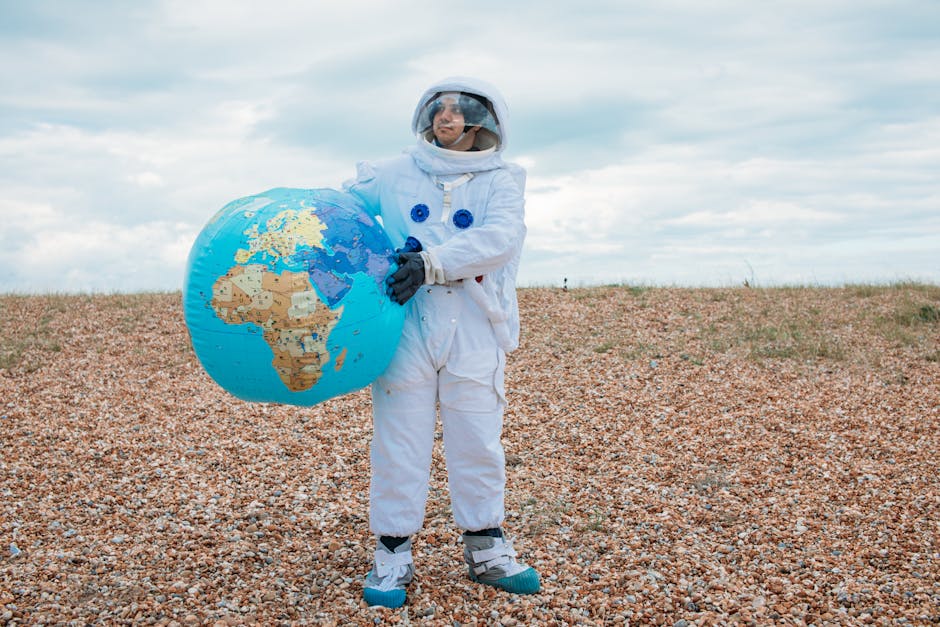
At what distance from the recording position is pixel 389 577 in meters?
4.26

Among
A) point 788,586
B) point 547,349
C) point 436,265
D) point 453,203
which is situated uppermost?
point 453,203

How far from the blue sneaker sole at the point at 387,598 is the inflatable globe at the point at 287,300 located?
113 cm

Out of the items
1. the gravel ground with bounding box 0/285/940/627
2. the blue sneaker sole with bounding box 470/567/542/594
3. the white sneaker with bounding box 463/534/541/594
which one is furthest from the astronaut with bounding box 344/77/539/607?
the gravel ground with bounding box 0/285/940/627

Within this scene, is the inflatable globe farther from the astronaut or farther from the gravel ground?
the gravel ground

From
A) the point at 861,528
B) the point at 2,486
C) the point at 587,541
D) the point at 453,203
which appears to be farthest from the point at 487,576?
the point at 2,486

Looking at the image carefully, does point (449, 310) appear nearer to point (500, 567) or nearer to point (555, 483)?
point (500, 567)

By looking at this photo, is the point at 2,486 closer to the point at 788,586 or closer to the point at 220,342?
the point at 220,342

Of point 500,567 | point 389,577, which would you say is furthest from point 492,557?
point 389,577

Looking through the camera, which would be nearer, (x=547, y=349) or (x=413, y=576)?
(x=413, y=576)

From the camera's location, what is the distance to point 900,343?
984 cm

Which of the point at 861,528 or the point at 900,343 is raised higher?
the point at 900,343

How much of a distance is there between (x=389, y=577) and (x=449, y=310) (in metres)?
1.40

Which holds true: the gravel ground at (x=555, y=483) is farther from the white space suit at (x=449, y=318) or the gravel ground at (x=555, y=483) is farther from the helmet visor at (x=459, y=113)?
the helmet visor at (x=459, y=113)

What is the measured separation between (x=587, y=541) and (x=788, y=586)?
1147 millimetres
